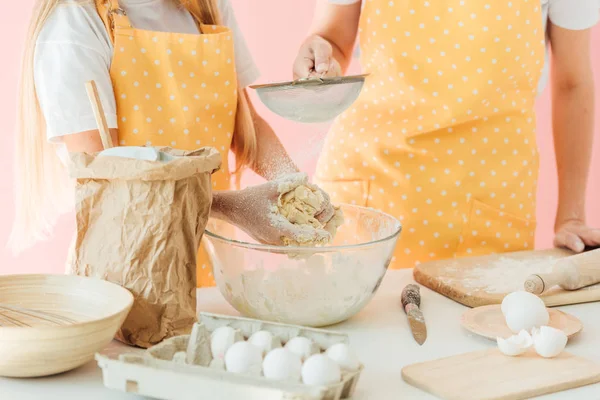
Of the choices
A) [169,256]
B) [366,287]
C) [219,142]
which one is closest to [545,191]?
[219,142]

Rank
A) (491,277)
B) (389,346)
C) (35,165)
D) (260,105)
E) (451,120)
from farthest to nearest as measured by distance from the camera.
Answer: (260,105) → (451,120) → (35,165) → (491,277) → (389,346)

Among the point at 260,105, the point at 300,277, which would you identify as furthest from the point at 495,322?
the point at 260,105

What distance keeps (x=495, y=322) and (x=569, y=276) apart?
0.66 feet

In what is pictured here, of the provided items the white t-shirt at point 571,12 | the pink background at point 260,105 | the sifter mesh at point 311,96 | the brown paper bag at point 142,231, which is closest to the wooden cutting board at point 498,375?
the brown paper bag at point 142,231

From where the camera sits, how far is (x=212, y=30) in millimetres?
1585

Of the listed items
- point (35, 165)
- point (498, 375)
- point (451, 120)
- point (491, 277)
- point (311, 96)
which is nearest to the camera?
point (498, 375)

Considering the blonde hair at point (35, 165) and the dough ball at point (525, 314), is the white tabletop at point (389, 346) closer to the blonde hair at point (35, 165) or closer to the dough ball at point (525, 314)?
the dough ball at point (525, 314)

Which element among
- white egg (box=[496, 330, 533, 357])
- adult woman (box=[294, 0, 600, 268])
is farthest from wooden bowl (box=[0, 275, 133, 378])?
adult woman (box=[294, 0, 600, 268])

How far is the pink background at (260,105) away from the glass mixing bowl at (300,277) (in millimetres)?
1272

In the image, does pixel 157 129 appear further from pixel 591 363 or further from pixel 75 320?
pixel 591 363

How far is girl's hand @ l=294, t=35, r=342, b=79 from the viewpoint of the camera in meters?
1.44

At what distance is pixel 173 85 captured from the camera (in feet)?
4.85

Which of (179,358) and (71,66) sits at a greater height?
(71,66)

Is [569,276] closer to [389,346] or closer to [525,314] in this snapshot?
[525,314]
